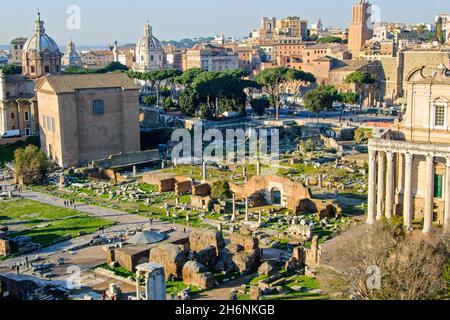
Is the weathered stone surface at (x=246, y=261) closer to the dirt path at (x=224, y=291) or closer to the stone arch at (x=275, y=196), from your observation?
the dirt path at (x=224, y=291)

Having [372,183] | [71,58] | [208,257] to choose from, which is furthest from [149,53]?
[208,257]

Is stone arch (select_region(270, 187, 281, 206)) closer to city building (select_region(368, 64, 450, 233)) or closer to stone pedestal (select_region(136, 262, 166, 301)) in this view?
city building (select_region(368, 64, 450, 233))

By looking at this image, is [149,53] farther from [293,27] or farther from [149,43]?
[293,27]

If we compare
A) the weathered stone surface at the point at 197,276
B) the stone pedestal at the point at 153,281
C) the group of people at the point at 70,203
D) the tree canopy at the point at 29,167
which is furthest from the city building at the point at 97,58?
the stone pedestal at the point at 153,281

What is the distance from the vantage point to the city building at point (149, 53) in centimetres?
11650

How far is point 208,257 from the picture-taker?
1031 inches

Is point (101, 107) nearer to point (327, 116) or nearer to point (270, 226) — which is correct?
point (270, 226)

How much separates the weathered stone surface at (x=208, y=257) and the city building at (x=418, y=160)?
8024mm

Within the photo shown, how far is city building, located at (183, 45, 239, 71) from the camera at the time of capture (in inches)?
4850

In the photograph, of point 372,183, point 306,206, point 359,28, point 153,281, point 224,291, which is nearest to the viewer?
point 153,281

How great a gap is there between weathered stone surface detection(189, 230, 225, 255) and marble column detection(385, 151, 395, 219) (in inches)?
314

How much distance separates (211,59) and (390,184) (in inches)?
3878

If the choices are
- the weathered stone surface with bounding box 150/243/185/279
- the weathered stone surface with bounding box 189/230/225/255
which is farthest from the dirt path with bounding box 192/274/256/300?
the weathered stone surface with bounding box 189/230/225/255
